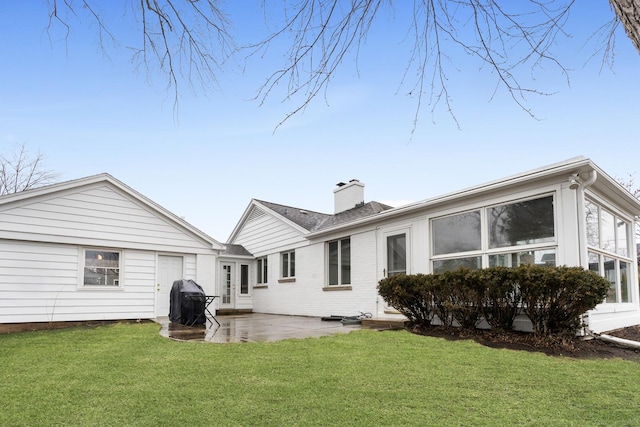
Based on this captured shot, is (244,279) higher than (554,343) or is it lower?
higher

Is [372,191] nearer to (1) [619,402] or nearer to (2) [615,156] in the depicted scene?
(2) [615,156]

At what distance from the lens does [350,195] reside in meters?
15.4

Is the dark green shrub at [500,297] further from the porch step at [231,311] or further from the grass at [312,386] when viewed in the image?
the porch step at [231,311]

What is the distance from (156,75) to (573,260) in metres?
6.96

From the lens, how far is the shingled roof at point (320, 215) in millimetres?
13634

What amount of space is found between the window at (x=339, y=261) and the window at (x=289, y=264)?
2273mm

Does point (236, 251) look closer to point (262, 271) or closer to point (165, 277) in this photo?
point (262, 271)

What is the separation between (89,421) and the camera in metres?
3.25

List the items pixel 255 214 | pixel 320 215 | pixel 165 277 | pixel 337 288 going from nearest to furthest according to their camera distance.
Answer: pixel 165 277, pixel 337 288, pixel 255 214, pixel 320 215

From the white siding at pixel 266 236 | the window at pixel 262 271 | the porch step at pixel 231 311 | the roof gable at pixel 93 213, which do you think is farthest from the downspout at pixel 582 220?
the porch step at pixel 231 311

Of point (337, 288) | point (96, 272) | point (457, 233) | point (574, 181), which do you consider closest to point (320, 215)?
point (337, 288)

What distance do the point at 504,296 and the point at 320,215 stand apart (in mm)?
11779

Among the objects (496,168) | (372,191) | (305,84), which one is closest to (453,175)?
(496,168)

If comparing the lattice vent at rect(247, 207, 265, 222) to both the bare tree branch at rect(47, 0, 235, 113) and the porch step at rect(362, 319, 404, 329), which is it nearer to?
the porch step at rect(362, 319, 404, 329)
